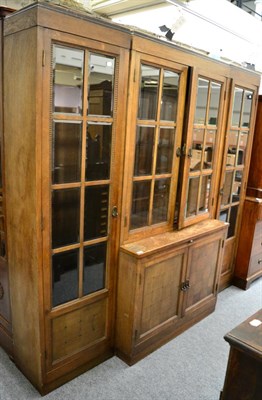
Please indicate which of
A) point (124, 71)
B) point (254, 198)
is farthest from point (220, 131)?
point (124, 71)

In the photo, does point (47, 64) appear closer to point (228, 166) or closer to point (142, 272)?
point (142, 272)

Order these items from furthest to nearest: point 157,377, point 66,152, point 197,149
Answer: point 197,149 < point 157,377 < point 66,152

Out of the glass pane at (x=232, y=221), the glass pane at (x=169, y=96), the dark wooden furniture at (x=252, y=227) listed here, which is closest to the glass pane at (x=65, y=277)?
the glass pane at (x=169, y=96)

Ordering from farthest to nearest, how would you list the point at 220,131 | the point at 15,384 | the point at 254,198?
the point at 254,198 → the point at 220,131 → the point at 15,384

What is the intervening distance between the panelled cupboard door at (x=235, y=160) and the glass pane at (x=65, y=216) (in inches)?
57.8

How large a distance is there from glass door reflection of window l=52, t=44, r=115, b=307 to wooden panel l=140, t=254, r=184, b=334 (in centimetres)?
36

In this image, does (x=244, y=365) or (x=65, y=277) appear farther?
(x=65, y=277)

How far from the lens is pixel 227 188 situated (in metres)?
2.96

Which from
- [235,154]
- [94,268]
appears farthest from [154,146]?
[235,154]

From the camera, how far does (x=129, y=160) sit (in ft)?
6.37

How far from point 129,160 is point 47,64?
72 centimetres

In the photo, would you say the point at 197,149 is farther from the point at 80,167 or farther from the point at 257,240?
the point at 257,240

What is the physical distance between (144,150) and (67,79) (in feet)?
2.25

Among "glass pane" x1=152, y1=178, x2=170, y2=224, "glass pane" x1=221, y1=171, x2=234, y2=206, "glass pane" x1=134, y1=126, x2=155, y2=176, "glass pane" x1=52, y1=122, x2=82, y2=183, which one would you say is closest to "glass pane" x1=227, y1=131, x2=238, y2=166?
"glass pane" x1=221, y1=171, x2=234, y2=206
